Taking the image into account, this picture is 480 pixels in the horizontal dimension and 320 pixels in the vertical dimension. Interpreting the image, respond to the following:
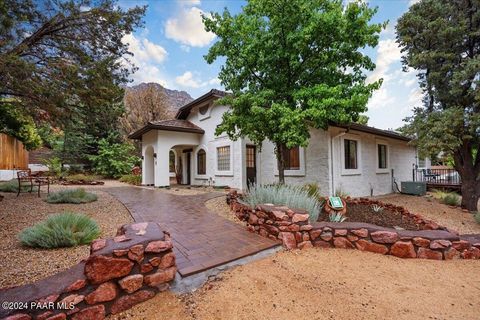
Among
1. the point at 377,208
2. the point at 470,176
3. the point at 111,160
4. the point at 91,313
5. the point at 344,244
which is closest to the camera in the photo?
the point at 91,313

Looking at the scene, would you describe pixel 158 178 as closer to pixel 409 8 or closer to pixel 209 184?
pixel 209 184

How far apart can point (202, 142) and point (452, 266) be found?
1188 cm

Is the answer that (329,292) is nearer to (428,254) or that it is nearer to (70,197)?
A: (428,254)

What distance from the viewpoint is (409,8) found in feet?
26.6

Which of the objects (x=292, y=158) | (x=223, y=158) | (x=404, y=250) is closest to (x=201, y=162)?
(x=223, y=158)

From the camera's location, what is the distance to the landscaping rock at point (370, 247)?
4052mm

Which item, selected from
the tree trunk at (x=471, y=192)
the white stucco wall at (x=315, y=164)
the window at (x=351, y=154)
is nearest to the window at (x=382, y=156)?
the window at (x=351, y=154)

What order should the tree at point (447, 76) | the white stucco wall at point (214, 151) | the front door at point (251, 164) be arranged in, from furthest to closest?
the front door at point (251, 164)
the white stucco wall at point (214, 151)
the tree at point (447, 76)

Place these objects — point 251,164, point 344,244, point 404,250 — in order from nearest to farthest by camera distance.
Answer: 1. point 404,250
2. point 344,244
3. point 251,164

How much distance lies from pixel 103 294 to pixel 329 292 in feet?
8.34

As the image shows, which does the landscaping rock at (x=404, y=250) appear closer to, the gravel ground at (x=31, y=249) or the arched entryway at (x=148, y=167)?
the gravel ground at (x=31, y=249)

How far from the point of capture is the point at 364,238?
163 inches

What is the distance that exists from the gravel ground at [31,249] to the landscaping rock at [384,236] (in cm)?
484

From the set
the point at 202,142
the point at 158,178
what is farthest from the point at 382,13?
the point at 158,178
